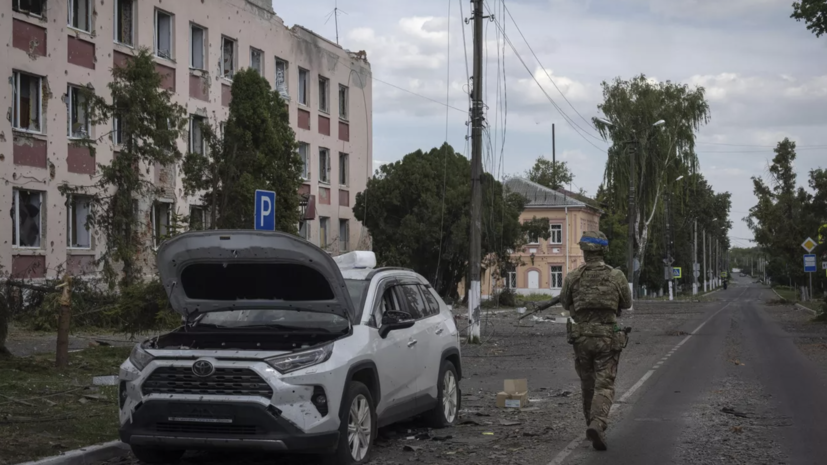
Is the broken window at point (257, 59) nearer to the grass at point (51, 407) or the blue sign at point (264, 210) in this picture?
the grass at point (51, 407)

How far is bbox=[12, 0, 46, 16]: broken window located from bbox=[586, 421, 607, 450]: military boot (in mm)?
20889

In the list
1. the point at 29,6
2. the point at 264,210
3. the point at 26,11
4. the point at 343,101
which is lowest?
the point at 264,210

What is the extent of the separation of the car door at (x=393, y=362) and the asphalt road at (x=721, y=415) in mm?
Result: 1513

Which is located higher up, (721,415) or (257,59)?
(257,59)

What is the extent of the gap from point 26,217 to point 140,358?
1901cm

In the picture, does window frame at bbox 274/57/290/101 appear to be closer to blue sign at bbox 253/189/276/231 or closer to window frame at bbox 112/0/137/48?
window frame at bbox 112/0/137/48

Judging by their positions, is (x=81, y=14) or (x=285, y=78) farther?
(x=285, y=78)

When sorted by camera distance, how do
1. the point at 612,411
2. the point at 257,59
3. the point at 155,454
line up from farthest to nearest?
the point at 257,59 < the point at 612,411 < the point at 155,454

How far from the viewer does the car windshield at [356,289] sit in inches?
337

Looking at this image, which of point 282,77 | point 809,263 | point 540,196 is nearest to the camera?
point 282,77

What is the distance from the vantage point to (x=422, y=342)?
9406 mm

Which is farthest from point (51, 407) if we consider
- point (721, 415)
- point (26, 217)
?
point (26, 217)

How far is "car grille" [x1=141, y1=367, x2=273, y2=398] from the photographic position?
7266 mm

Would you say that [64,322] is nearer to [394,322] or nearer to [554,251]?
[394,322]
